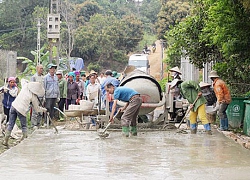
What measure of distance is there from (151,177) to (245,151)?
344 cm

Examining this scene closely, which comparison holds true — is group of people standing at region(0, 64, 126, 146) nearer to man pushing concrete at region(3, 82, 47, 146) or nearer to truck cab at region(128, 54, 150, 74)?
man pushing concrete at region(3, 82, 47, 146)

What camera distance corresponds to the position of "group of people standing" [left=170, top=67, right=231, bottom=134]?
13.9m

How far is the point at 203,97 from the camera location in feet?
46.0

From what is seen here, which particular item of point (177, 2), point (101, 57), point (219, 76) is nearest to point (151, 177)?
point (219, 76)

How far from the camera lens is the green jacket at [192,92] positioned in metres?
13.9

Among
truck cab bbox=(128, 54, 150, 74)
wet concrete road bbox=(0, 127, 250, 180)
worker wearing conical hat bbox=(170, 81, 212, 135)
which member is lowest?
wet concrete road bbox=(0, 127, 250, 180)

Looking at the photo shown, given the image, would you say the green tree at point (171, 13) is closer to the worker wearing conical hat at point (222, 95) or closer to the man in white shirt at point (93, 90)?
the man in white shirt at point (93, 90)

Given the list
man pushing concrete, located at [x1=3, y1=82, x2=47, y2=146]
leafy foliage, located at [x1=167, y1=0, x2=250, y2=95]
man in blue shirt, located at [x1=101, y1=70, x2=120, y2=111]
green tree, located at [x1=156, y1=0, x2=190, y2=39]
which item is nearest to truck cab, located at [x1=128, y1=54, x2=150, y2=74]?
green tree, located at [x1=156, y1=0, x2=190, y2=39]

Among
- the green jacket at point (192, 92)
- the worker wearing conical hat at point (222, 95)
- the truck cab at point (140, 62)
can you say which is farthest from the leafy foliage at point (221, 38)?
the truck cab at point (140, 62)

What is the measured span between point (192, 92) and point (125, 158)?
501cm

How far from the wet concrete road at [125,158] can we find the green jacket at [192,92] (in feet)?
3.27

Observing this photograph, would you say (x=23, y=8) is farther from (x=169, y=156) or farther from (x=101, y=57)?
(x=169, y=156)

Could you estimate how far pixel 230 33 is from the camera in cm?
1321

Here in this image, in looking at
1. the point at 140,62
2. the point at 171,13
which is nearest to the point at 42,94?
the point at 140,62
